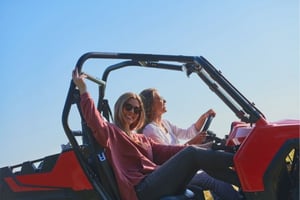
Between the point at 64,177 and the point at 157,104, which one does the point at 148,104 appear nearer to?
the point at 157,104

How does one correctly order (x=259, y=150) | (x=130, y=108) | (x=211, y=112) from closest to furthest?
(x=259, y=150) < (x=130, y=108) < (x=211, y=112)

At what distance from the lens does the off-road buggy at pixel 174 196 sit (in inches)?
111

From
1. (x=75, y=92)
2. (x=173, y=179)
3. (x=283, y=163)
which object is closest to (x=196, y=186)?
(x=173, y=179)

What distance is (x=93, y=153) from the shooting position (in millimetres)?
3271

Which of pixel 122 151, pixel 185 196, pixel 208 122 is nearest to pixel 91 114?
pixel 122 151

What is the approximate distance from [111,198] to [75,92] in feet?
2.61

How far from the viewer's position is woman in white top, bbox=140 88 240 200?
3588mm

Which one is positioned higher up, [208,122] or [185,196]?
[208,122]

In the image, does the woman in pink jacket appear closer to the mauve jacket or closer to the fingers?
the mauve jacket

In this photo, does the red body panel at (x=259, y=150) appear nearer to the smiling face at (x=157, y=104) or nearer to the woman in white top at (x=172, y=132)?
the woman in white top at (x=172, y=132)

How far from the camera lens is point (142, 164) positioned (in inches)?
139

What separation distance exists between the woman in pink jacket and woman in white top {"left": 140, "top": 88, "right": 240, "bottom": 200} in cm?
38

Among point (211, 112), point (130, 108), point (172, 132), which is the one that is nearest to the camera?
point (130, 108)

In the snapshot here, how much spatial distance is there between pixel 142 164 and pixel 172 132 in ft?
4.98
